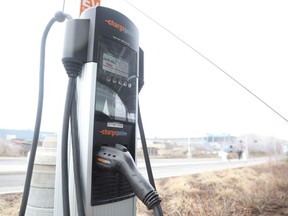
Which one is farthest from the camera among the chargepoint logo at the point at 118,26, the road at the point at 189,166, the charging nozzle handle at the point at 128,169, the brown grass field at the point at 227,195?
the road at the point at 189,166

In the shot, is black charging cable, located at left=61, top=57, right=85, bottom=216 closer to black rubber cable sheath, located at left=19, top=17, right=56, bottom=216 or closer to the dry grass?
black rubber cable sheath, located at left=19, top=17, right=56, bottom=216

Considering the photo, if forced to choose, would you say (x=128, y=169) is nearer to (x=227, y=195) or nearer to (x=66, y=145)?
(x=66, y=145)

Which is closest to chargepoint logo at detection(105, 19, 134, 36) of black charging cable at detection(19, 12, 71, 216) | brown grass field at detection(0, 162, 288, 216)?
black charging cable at detection(19, 12, 71, 216)

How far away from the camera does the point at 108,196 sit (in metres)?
0.59

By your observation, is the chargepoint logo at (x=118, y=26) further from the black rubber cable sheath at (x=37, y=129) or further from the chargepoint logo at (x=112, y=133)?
the chargepoint logo at (x=112, y=133)

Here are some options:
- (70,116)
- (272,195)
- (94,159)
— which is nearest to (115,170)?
(94,159)

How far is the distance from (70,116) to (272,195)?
2.43 meters

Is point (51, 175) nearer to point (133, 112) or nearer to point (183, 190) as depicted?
point (133, 112)

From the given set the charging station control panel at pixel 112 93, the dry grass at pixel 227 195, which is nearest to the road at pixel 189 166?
the dry grass at pixel 227 195

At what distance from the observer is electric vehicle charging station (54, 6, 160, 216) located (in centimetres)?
55

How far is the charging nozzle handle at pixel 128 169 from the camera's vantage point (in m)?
0.51

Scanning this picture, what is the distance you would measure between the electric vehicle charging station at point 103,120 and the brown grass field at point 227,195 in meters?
1.09

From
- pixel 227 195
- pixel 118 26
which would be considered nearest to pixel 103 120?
pixel 118 26

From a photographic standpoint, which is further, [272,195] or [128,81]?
[272,195]
